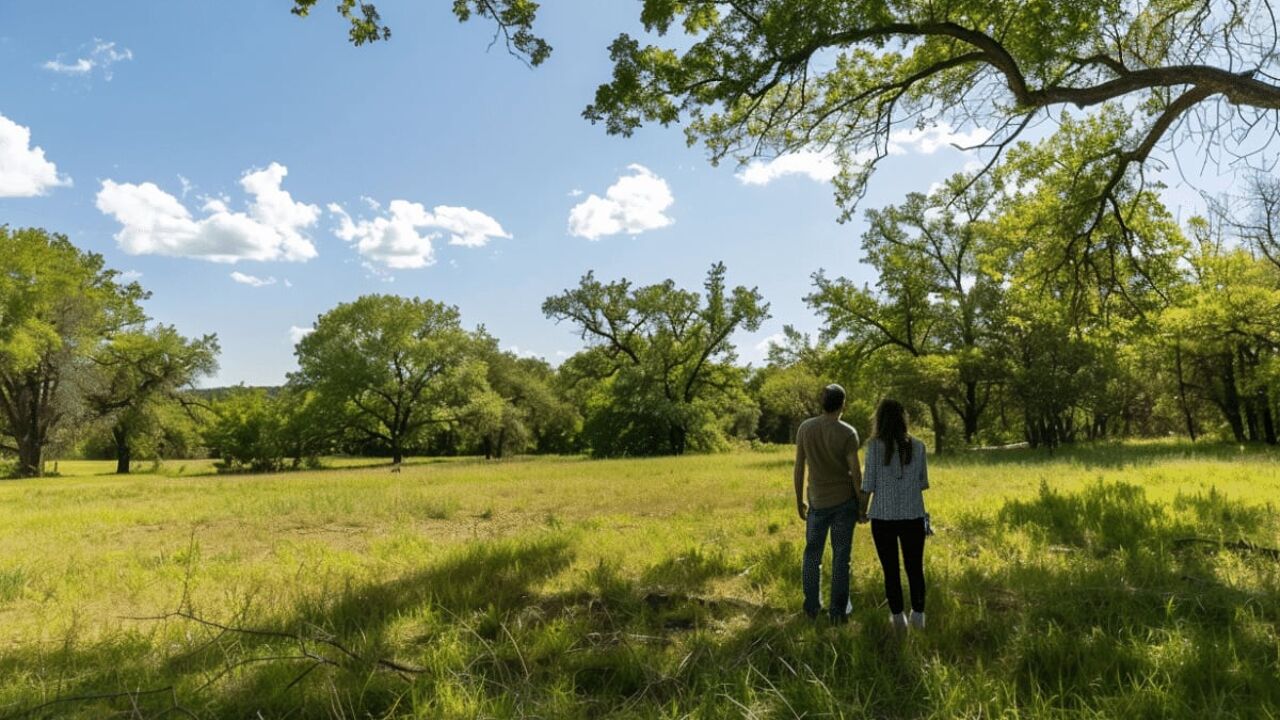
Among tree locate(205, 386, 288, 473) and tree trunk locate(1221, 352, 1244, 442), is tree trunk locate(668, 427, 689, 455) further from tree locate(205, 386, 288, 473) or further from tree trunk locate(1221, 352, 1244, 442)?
tree trunk locate(1221, 352, 1244, 442)

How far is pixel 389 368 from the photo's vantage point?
42.4 m

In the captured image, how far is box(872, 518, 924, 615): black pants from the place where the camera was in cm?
477

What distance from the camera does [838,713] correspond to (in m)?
3.47

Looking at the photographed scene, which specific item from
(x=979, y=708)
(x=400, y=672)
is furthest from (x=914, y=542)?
(x=400, y=672)

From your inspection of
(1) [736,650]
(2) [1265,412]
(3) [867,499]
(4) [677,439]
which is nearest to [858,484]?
(3) [867,499]

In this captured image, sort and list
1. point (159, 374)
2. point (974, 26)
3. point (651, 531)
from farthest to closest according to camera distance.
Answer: point (159, 374)
point (651, 531)
point (974, 26)

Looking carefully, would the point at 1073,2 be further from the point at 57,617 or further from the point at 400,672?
the point at 57,617

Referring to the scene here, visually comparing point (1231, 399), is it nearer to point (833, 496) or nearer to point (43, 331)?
point (833, 496)

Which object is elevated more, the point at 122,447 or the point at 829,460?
the point at 829,460

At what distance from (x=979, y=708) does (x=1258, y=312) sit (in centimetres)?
2990

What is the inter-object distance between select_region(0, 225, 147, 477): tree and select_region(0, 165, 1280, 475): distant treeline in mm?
126

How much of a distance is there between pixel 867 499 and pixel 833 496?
0.95ft

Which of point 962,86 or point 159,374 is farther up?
point 962,86

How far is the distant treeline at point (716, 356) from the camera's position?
18.4m
